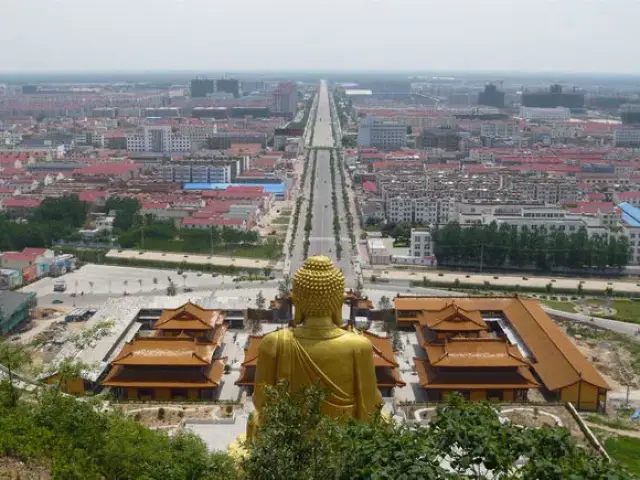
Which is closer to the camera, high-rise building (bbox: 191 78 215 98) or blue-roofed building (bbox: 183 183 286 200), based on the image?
blue-roofed building (bbox: 183 183 286 200)

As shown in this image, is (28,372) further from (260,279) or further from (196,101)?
(196,101)

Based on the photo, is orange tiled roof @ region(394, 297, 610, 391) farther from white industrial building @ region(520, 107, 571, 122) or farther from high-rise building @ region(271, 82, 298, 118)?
high-rise building @ region(271, 82, 298, 118)

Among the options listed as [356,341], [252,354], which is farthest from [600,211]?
[356,341]

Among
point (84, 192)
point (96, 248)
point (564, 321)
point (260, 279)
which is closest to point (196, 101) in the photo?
point (84, 192)

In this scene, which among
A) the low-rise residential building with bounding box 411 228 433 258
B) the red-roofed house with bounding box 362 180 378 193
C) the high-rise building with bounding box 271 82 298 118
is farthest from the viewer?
the high-rise building with bounding box 271 82 298 118

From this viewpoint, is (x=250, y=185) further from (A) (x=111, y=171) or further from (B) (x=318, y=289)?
(B) (x=318, y=289)

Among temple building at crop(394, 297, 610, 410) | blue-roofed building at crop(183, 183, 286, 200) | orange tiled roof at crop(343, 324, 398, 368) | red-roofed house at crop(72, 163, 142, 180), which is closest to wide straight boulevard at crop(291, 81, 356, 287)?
blue-roofed building at crop(183, 183, 286, 200)
